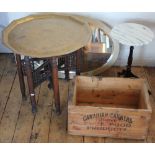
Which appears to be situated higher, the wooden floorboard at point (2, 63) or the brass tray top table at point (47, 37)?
the brass tray top table at point (47, 37)

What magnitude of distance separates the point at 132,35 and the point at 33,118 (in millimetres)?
852

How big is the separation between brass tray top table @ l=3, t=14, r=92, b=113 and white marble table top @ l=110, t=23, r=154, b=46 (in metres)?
0.27

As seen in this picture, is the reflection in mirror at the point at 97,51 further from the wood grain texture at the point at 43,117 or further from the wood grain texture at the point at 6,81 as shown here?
the wood grain texture at the point at 6,81

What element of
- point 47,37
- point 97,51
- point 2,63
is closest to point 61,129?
point 47,37

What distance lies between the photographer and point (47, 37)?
1364 mm

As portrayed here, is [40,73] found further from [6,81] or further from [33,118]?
[6,81]

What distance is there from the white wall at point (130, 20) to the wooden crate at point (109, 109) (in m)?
0.56

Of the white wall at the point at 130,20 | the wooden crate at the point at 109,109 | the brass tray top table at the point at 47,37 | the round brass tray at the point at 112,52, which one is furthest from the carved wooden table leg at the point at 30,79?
the white wall at the point at 130,20

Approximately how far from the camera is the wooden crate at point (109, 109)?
4.26 feet

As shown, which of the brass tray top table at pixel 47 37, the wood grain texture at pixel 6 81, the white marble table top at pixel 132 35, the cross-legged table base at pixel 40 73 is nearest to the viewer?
the brass tray top table at pixel 47 37

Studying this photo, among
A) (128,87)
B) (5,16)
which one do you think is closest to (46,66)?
(128,87)

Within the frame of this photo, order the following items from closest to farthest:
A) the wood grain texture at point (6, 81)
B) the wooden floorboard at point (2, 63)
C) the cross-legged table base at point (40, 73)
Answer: the cross-legged table base at point (40, 73) < the wood grain texture at point (6, 81) < the wooden floorboard at point (2, 63)
